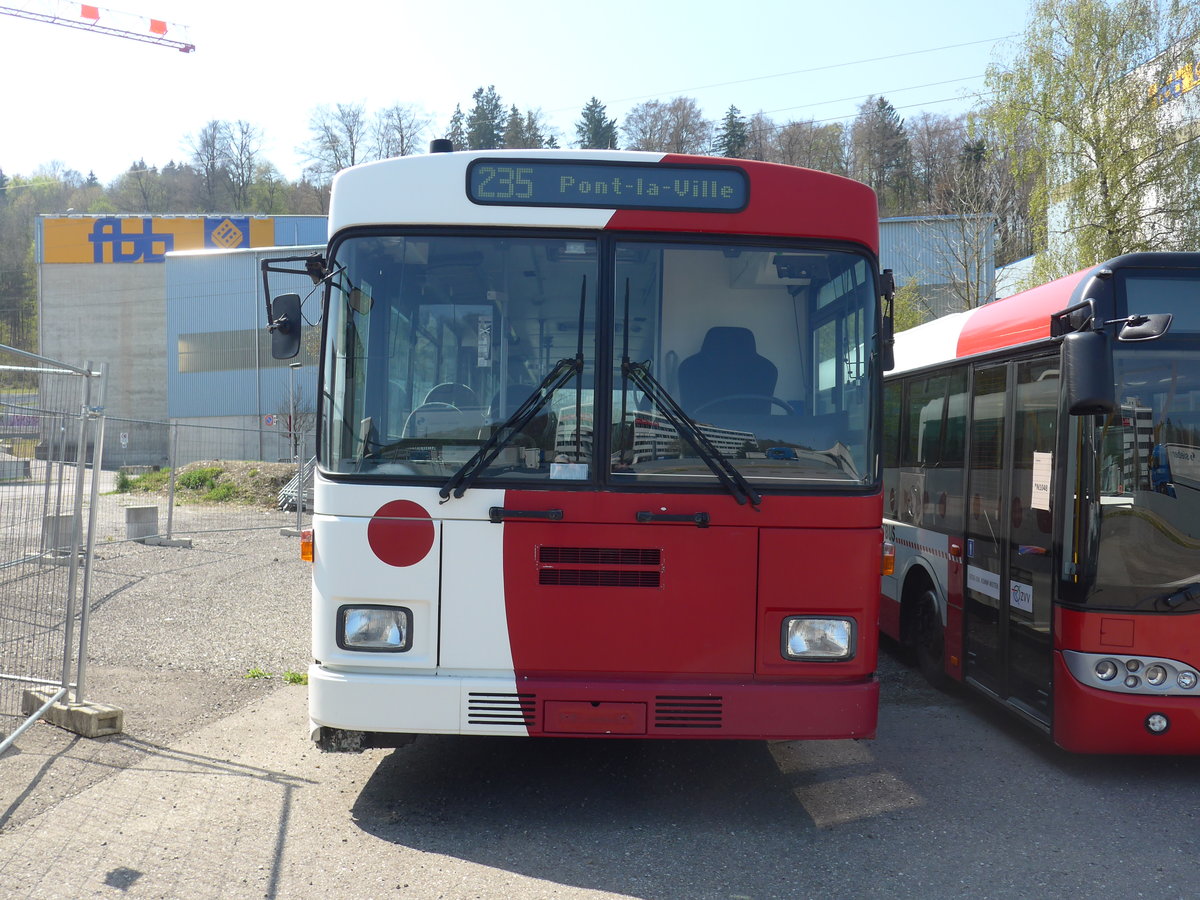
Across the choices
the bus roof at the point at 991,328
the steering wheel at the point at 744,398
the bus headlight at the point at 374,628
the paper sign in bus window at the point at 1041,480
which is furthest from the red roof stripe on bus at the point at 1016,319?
the bus headlight at the point at 374,628

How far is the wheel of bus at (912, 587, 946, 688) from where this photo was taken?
789 centimetres

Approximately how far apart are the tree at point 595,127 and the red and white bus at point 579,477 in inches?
2806

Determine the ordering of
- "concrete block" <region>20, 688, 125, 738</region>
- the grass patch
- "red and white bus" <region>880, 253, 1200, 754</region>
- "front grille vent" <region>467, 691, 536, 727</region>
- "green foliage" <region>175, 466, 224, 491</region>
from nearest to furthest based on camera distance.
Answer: "front grille vent" <region>467, 691, 536, 727</region>
"red and white bus" <region>880, 253, 1200, 754</region>
"concrete block" <region>20, 688, 125, 738</region>
the grass patch
"green foliage" <region>175, 466, 224, 491</region>

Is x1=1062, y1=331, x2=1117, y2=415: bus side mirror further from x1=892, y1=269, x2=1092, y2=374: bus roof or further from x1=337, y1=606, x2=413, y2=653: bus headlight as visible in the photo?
x1=337, y1=606, x2=413, y2=653: bus headlight

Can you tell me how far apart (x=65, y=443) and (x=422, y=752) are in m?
2.78

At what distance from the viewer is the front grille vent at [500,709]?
183 inches

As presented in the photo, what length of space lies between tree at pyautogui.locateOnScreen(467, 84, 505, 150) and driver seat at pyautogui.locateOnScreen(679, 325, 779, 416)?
241ft

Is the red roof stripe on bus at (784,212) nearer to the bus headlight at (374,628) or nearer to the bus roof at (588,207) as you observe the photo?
the bus roof at (588,207)

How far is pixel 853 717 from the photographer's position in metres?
4.70

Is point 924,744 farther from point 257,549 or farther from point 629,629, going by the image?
point 257,549

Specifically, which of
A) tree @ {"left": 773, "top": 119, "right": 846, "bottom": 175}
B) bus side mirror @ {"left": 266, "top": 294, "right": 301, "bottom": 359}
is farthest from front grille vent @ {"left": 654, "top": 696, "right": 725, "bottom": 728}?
tree @ {"left": 773, "top": 119, "right": 846, "bottom": 175}

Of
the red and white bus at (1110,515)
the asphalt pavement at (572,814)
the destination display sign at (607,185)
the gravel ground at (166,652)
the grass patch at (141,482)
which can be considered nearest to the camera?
the asphalt pavement at (572,814)

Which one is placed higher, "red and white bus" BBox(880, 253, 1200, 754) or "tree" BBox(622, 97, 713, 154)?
"tree" BBox(622, 97, 713, 154)

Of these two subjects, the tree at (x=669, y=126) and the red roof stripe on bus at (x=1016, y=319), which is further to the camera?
the tree at (x=669, y=126)
